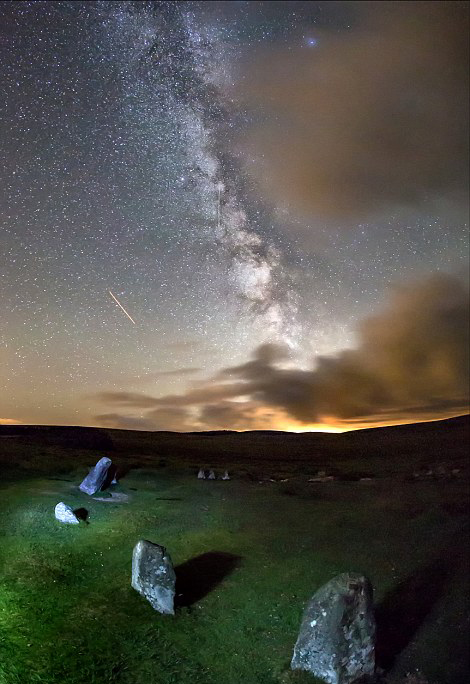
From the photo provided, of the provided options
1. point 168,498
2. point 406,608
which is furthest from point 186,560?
point 168,498

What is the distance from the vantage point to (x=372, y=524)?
2319 centimetres

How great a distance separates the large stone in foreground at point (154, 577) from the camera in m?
14.0

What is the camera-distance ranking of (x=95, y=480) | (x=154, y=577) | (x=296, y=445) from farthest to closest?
1. (x=296, y=445)
2. (x=95, y=480)
3. (x=154, y=577)

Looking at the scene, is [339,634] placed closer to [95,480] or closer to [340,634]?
[340,634]

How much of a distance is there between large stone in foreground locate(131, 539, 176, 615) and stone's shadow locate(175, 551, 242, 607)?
1.70 ft

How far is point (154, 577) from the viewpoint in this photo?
14.2 m

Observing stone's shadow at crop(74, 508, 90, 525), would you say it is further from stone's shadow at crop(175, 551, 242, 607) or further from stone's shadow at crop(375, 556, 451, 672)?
stone's shadow at crop(375, 556, 451, 672)

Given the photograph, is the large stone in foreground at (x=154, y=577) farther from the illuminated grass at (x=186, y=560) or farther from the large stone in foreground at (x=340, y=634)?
the large stone in foreground at (x=340, y=634)

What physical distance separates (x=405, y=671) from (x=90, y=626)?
8048 mm

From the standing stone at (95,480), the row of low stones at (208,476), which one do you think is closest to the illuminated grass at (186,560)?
the standing stone at (95,480)

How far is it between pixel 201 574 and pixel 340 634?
19.4 feet

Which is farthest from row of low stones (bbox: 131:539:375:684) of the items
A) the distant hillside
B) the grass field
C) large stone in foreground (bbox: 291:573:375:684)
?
the distant hillside

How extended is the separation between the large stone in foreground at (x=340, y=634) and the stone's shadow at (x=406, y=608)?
1.29 metres

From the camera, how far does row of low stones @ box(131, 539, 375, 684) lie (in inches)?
473
